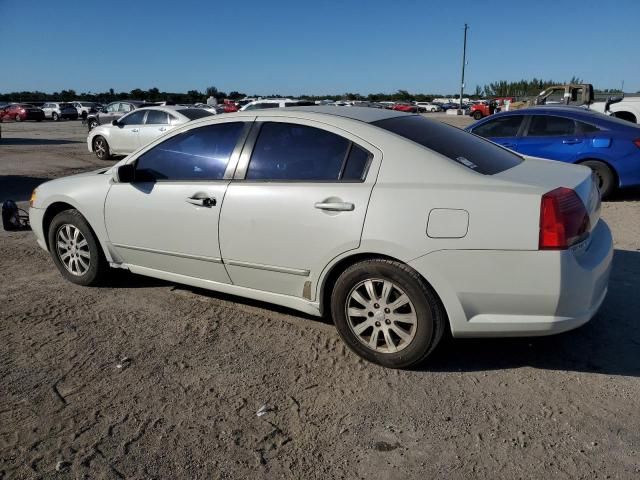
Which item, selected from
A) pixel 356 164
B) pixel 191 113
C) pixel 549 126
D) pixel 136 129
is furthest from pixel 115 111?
pixel 356 164

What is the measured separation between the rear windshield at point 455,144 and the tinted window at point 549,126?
4.65 m

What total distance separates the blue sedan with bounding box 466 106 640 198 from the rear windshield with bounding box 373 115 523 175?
3844mm

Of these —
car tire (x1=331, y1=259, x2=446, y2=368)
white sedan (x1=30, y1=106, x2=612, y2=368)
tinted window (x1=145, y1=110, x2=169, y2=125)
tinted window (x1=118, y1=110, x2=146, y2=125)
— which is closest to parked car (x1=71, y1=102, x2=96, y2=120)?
tinted window (x1=118, y1=110, x2=146, y2=125)

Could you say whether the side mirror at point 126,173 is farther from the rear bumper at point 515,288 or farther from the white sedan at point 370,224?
the rear bumper at point 515,288

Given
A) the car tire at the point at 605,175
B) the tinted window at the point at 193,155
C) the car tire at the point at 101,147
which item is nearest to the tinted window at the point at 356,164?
the tinted window at the point at 193,155

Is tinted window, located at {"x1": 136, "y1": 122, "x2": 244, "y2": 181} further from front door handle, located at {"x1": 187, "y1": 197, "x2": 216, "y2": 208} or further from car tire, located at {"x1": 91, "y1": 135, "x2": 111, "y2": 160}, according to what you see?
car tire, located at {"x1": 91, "y1": 135, "x2": 111, "y2": 160}

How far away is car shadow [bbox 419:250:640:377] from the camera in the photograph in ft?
10.7

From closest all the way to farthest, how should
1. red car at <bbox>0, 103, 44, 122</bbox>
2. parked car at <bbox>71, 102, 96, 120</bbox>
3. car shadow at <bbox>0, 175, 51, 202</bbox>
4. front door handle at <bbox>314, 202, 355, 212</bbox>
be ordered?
front door handle at <bbox>314, 202, 355, 212</bbox>
car shadow at <bbox>0, 175, 51, 202</bbox>
red car at <bbox>0, 103, 44, 122</bbox>
parked car at <bbox>71, 102, 96, 120</bbox>

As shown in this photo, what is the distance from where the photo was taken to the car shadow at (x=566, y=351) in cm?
327

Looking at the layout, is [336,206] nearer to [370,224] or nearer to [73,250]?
[370,224]

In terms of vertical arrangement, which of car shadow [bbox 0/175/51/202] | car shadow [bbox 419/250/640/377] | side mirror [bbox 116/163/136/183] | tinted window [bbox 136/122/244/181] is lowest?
car shadow [bbox 419/250/640/377]

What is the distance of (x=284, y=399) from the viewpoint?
2.96m

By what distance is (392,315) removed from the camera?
125 inches

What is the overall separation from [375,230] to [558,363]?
4.73 ft
